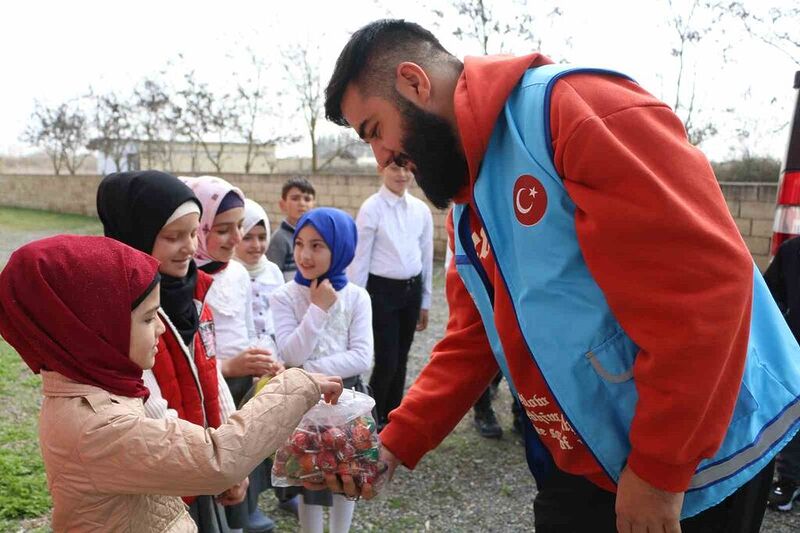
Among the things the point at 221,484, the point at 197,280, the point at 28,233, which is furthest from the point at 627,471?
the point at 28,233

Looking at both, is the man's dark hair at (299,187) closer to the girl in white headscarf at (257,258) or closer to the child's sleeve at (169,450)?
the girl in white headscarf at (257,258)

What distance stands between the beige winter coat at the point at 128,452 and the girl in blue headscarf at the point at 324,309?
1.59 metres

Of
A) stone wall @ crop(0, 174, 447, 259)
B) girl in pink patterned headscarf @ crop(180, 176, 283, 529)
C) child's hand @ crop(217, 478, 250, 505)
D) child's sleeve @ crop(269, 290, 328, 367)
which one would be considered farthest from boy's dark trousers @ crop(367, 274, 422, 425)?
stone wall @ crop(0, 174, 447, 259)

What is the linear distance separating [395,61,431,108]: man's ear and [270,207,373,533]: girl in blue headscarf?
1793mm

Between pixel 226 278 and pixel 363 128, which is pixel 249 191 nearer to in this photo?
pixel 226 278

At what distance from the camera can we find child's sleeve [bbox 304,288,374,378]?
3.40 metres

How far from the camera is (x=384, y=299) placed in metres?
4.89

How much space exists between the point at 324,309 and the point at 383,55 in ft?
5.91

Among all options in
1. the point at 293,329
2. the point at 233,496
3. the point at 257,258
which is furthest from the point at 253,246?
the point at 233,496

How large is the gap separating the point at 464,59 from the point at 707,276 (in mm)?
797

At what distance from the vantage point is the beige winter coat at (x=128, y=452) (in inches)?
64.7

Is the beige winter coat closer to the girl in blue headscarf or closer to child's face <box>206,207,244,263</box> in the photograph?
child's face <box>206,207,244,263</box>

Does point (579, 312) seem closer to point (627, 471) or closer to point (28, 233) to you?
point (627, 471)

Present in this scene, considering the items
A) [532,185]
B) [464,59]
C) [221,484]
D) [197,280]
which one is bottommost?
[221,484]
